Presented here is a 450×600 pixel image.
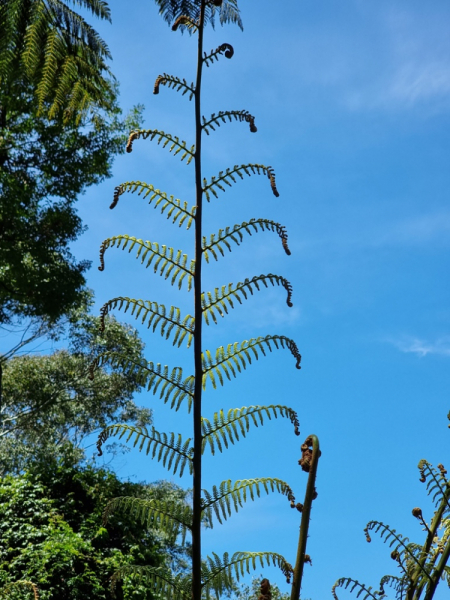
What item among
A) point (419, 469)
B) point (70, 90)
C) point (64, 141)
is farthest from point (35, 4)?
point (419, 469)

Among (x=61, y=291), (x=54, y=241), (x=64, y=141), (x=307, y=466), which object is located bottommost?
(x=307, y=466)

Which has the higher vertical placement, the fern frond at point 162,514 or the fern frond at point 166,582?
the fern frond at point 162,514

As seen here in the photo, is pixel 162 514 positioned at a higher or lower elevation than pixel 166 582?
higher

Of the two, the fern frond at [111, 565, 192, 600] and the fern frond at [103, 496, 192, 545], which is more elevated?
the fern frond at [103, 496, 192, 545]

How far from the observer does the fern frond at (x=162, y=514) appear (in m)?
1.83

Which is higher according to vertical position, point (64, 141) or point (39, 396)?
point (64, 141)

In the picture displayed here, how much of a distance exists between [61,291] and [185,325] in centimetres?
1250

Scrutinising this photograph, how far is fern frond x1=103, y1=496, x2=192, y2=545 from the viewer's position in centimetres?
183

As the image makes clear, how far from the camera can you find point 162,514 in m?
1.89

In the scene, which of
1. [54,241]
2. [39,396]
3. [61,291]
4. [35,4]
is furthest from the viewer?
[39,396]

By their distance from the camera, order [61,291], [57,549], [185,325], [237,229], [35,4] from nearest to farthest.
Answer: [185,325], [237,229], [57,549], [35,4], [61,291]

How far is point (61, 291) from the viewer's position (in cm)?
1405

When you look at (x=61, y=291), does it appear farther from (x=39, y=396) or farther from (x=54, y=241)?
(x=39, y=396)

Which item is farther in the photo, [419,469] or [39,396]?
[39,396]
